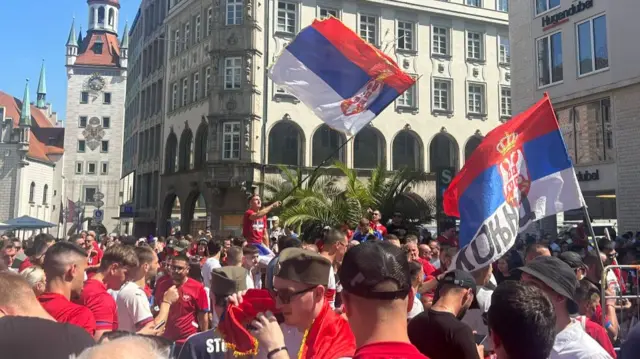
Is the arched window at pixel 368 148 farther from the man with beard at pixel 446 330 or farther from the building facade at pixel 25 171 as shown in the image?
the building facade at pixel 25 171

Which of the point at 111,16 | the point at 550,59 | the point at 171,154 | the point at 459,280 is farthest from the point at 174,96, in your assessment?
the point at 111,16

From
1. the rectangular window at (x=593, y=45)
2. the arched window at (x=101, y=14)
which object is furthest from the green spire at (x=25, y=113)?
the rectangular window at (x=593, y=45)

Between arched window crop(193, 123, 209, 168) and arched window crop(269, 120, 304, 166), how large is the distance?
172 inches

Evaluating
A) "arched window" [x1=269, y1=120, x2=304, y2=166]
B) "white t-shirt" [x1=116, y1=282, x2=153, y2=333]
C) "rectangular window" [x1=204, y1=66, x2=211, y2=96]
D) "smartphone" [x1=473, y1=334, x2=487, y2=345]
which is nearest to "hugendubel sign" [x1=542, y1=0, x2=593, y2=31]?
"arched window" [x1=269, y1=120, x2=304, y2=166]

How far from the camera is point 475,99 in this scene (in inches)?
1531

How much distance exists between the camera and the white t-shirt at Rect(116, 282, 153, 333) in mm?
5551

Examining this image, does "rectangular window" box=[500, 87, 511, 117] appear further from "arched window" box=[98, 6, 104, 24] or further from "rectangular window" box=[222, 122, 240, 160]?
"arched window" box=[98, 6, 104, 24]

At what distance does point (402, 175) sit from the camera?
21.8 metres

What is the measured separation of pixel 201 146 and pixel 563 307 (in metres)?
33.4

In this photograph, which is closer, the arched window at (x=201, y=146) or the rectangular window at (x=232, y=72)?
the rectangular window at (x=232, y=72)

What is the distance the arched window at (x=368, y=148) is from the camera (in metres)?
35.5

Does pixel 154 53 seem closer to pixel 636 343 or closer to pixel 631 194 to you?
pixel 631 194

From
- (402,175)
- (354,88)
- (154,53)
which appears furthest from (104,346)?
(154,53)

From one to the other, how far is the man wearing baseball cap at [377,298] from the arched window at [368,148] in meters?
33.1
